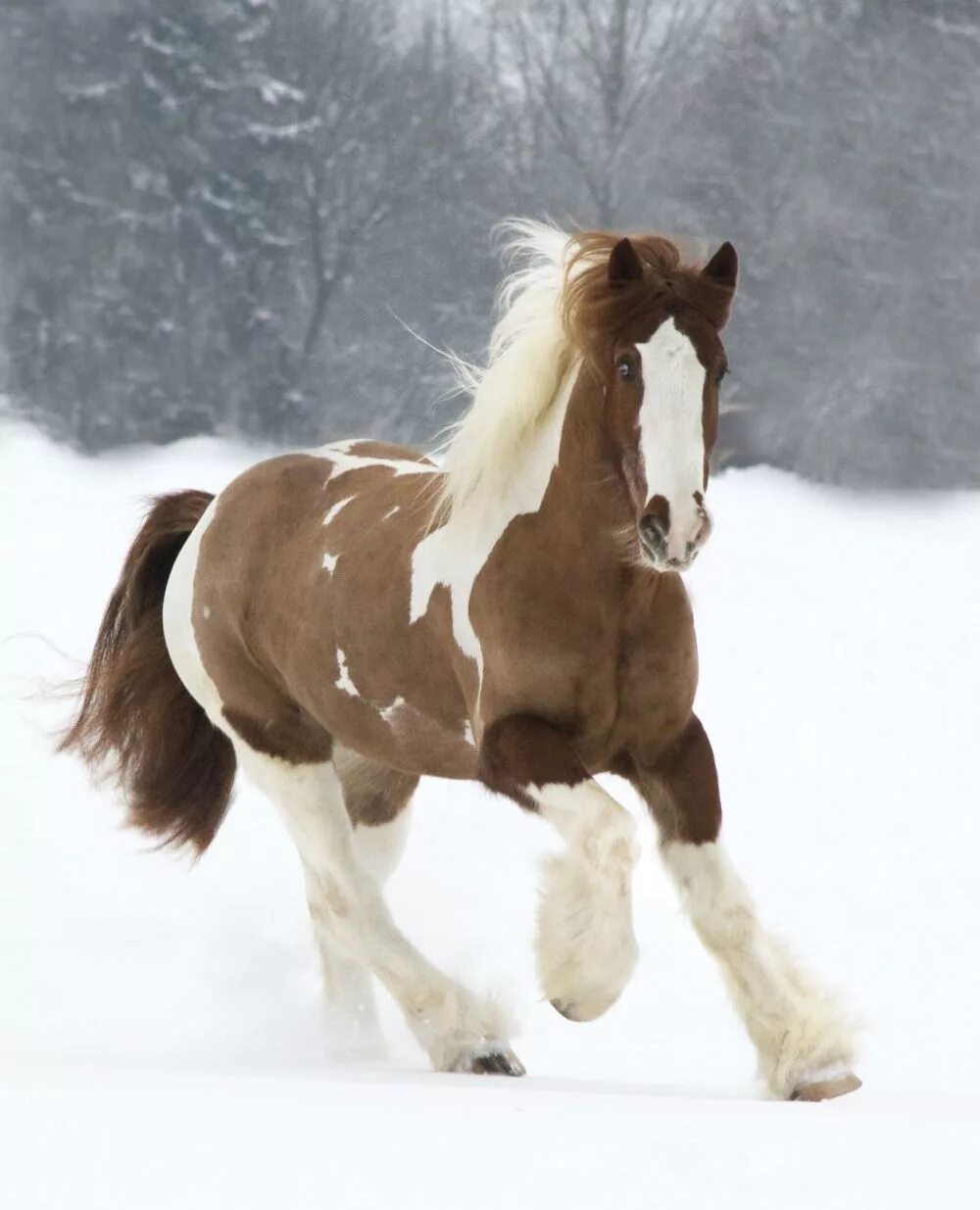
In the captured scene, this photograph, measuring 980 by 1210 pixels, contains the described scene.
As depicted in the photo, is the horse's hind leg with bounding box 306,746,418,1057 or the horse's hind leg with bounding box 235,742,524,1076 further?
the horse's hind leg with bounding box 306,746,418,1057

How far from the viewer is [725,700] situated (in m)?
8.00

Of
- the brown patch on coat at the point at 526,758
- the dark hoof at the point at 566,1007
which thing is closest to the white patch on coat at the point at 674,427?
the brown patch on coat at the point at 526,758

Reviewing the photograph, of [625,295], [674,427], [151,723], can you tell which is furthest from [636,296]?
[151,723]

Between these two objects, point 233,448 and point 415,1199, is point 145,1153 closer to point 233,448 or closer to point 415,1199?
point 415,1199

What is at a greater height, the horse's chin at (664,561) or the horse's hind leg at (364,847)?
the horse's chin at (664,561)

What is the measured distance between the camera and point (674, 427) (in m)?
2.82

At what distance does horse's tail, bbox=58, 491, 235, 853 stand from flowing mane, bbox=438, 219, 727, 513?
4.34 ft

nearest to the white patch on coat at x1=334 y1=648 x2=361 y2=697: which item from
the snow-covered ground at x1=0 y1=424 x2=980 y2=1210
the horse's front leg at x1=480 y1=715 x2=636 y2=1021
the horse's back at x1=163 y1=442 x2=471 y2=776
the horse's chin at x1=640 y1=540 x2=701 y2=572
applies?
the horse's back at x1=163 y1=442 x2=471 y2=776

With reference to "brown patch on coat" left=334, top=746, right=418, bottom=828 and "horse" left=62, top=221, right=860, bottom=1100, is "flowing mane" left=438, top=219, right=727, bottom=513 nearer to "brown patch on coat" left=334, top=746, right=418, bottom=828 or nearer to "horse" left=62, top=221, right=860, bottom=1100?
"horse" left=62, top=221, right=860, bottom=1100

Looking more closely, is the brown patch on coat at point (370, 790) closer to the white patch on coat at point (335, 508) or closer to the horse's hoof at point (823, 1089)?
the white patch on coat at point (335, 508)

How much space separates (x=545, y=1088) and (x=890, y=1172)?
971 millimetres

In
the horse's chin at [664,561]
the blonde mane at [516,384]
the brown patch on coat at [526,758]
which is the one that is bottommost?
the brown patch on coat at [526,758]

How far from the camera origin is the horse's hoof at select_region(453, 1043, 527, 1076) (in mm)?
3539

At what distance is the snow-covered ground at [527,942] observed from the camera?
219 cm
